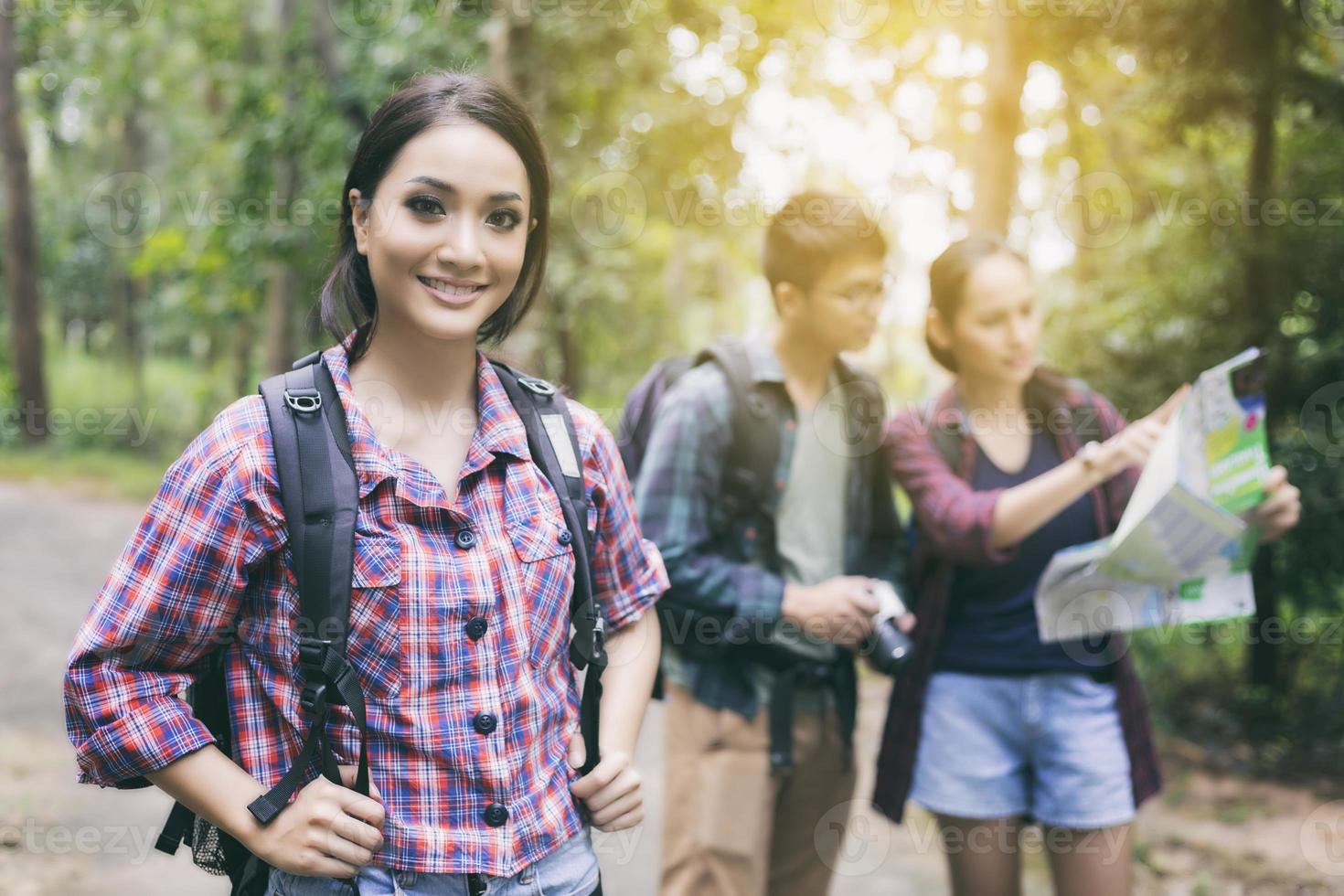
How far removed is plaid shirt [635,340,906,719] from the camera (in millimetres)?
2402

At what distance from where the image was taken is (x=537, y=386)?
1.75m

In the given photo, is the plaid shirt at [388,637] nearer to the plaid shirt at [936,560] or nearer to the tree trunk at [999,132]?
the plaid shirt at [936,560]

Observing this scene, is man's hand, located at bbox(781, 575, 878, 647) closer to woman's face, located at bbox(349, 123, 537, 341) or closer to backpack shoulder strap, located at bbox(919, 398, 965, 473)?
backpack shoulder strap, located at bbox(919, 398, 965, 473)

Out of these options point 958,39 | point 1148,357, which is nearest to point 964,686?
point 1148,357

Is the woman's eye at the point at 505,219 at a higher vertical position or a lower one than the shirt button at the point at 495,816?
higher

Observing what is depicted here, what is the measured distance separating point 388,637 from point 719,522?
1.17 m

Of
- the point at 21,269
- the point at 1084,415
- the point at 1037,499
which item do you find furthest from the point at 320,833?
the point at 21,269

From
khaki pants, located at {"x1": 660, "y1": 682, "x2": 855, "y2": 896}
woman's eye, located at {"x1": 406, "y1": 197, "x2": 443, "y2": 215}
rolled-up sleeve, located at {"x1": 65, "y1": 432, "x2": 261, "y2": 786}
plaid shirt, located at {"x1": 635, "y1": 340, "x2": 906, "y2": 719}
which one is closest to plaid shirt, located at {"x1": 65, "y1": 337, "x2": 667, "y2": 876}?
rolled-up sleeve, located at {"x1": 65, "y1": 432, "x2": 261, "y2": 786}

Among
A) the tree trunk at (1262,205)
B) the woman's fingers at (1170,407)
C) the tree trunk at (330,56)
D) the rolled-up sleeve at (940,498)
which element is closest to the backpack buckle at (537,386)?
the rolled-up sleeve at (940,498)

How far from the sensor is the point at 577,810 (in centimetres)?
161

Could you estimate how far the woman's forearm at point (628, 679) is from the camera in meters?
1.68

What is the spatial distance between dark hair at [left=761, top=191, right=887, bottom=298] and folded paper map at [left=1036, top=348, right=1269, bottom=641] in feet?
2.54

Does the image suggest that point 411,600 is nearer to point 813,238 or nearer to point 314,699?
point 314,699

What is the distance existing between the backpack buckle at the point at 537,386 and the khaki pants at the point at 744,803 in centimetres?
108
